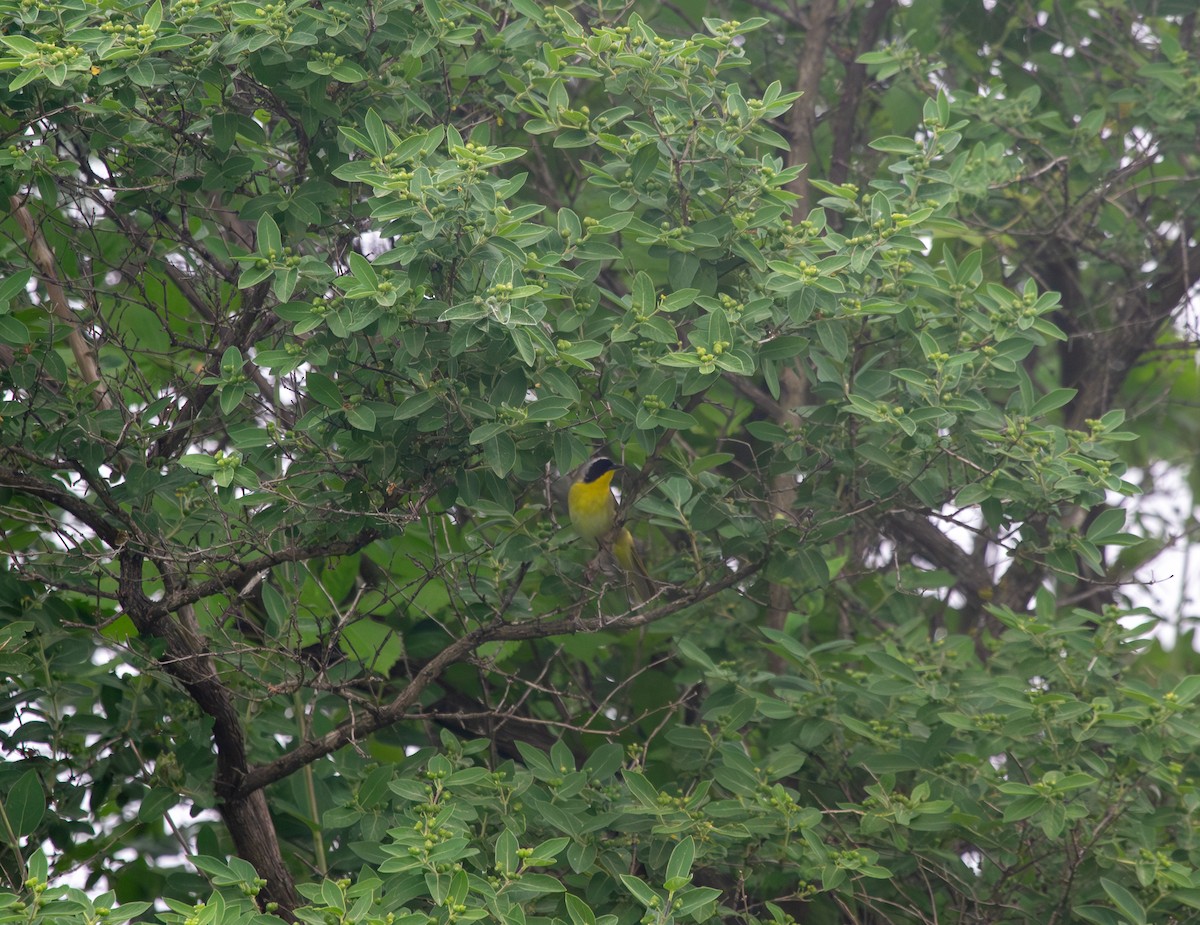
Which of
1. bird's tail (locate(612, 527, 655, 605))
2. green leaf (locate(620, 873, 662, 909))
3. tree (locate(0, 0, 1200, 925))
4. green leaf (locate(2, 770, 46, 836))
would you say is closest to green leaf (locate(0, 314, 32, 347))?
tree (locate(0, 0, 1200, 925))

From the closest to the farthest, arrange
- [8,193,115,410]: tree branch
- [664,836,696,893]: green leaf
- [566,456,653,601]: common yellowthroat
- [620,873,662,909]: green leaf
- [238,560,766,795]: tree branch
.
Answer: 1. [620,873,662,909]: green leaf
2. [664,836,696,893]: green leaf
3. [238,560,766,795]: tree branch
4. [8,193,115,410]: tree branch
5. [566,456,653,601]: common yellowthroat

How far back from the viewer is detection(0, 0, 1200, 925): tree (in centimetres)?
342

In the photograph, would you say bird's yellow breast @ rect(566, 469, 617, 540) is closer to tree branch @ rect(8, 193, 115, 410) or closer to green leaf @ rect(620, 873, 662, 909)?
green leaf @ rect(620, 873, 662, 909)

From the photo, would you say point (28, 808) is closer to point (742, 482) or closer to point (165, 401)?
point (165, 401)

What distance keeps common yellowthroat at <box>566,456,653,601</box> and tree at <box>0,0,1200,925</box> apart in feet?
0.33

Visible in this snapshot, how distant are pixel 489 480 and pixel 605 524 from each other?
1.18 meters

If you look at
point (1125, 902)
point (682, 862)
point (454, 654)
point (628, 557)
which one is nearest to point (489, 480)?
point (454, 654)

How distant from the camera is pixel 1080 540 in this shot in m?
3.88

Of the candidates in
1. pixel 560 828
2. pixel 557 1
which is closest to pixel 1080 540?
pixel 560 828

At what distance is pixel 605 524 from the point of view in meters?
4.79

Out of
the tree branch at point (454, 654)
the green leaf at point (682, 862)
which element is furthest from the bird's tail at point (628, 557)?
the green leaf at point (682, 862)

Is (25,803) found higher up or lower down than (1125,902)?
higher up

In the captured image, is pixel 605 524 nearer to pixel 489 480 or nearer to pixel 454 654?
pixel 454 654

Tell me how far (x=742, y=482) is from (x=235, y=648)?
64.5 inches
